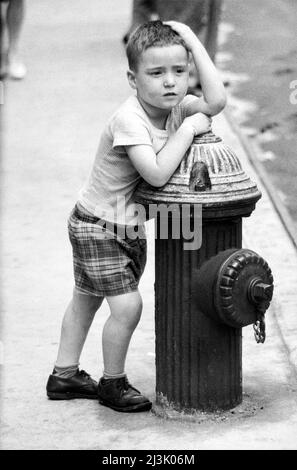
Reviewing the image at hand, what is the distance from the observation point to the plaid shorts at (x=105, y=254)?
4.14 m

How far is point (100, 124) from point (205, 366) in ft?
18.3

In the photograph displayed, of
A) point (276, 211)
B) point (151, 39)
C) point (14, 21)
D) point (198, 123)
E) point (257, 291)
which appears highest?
point (14, 21)

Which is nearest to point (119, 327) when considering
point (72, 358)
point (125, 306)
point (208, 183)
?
point (125, 306)

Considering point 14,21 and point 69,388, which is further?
point 14,21

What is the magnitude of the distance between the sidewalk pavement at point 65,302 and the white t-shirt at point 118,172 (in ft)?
2.57

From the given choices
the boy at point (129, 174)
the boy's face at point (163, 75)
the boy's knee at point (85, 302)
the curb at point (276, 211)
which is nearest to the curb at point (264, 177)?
the curb at point (276, 211)

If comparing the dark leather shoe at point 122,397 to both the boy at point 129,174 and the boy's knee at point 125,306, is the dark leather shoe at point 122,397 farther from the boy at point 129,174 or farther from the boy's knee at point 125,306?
the boy's knee at point 125,306

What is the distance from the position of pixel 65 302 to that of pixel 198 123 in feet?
6.16

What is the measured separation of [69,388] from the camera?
4.43 m

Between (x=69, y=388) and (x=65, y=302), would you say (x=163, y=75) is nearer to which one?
(x=69, y=388)

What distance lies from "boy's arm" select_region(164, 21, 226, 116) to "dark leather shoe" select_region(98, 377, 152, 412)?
3.57 ft

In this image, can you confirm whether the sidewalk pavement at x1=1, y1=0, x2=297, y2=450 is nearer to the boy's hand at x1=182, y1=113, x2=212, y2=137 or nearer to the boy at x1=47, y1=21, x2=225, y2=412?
the boy at x1=47, y1=21, x2=225, y2=412

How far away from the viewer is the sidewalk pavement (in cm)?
406
